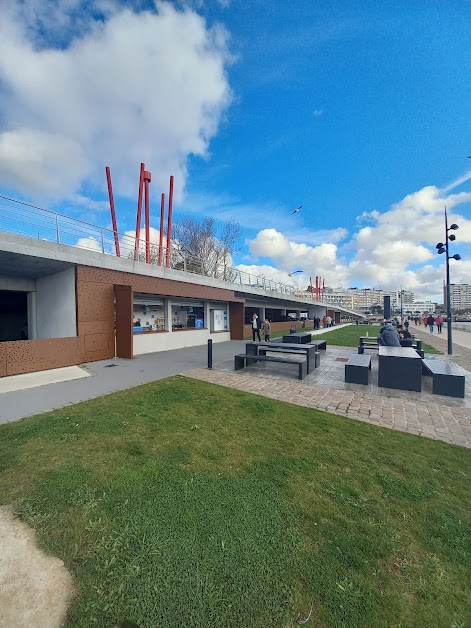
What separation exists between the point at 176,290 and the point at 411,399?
1092 centimetres

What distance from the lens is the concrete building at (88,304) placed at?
8.98 meters

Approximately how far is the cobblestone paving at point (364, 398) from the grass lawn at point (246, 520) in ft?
2.56

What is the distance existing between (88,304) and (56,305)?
1.84 meters

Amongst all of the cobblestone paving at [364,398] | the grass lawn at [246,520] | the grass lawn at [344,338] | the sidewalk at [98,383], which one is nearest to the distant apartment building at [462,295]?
the grass lawn at [344,338]

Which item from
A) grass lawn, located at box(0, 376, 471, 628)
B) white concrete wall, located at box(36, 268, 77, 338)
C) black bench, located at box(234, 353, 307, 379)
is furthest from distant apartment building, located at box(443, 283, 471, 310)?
grass lawn, located at box(0, 376, 471, 628)

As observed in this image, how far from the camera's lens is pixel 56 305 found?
1117cm

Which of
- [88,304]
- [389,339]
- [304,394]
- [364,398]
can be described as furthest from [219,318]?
[364,398]

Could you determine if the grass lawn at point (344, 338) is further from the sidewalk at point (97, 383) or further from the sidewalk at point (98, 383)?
the sidewalk at point (98, 383)

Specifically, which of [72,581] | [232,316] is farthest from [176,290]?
[72,581]

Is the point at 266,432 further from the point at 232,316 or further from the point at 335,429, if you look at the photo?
the point at 232,316

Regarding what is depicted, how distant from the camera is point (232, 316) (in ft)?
67.2

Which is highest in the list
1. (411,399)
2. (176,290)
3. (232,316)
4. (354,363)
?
(176,290)

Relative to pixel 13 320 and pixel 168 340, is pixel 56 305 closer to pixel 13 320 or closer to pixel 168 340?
pixel 168 340

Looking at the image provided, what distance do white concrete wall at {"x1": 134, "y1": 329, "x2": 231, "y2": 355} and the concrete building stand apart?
0.05 m
